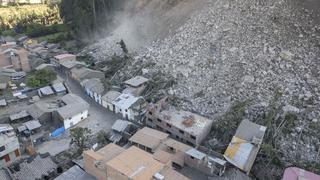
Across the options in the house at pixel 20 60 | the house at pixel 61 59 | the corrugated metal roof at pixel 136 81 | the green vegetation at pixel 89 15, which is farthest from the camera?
the green vegetation at pixel 89 15

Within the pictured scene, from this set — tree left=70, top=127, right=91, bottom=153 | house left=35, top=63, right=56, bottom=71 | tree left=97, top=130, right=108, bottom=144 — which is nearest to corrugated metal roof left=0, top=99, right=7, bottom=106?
house left=35, top=63, right=56, bottom=71

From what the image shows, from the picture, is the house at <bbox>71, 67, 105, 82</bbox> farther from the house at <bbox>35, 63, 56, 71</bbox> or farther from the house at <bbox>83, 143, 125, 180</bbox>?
the house at <bbox>83, 143, 125, 180</bbox>

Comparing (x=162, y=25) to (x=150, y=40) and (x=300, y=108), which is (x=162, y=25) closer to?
(x=150, y=40)

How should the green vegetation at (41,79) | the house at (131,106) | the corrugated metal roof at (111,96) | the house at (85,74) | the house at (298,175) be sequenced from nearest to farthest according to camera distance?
the house at (298,175) < the house at (131,106) < the corrugated metal roof at (111,96) < the green vegetation at (41,79) < the house at (85,74)

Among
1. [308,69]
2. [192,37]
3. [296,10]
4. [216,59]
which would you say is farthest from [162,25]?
[308,69]

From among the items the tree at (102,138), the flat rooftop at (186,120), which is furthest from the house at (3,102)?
the flat rooftop at (186,120)

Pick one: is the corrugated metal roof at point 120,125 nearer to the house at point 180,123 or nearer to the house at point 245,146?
the house at point 180,123

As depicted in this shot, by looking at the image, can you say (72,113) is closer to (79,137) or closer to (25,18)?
(79,137)
